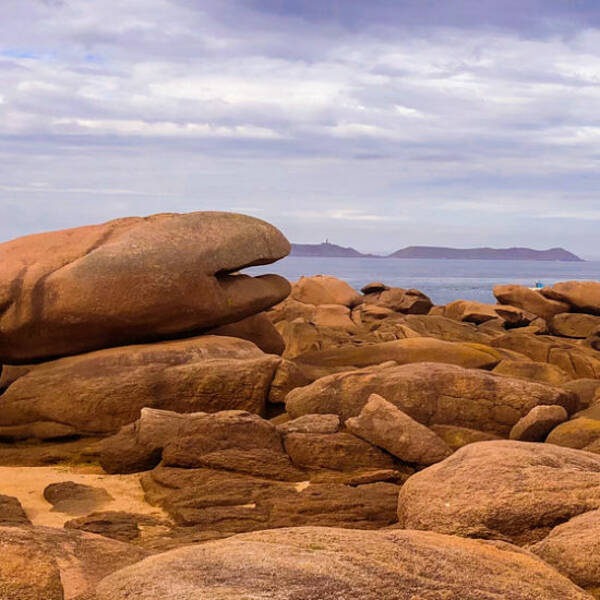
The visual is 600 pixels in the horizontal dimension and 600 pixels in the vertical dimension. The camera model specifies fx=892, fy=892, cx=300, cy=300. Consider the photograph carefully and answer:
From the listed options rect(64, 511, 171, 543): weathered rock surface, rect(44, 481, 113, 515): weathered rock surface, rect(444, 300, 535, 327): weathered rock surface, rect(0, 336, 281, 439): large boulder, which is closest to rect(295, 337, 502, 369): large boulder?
rect(0, 336, 281, 439): large boulder

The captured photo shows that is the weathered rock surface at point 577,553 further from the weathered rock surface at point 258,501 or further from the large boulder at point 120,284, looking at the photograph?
the large boulder at point 120,284

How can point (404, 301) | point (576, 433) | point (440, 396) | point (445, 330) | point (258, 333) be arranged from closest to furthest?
1. point (576, 433)
2. point (440, 396)
3. point (258, 333)
4. point (445, 330)
5. point (404, 301)

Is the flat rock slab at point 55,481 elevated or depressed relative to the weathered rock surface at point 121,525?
depressed

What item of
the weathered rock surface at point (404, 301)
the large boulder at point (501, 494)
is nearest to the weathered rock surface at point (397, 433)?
the large boulder at point (501, 494)

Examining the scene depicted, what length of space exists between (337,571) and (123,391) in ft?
28.5

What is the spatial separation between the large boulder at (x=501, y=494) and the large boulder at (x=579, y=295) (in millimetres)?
21586

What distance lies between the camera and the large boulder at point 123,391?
13.0 m

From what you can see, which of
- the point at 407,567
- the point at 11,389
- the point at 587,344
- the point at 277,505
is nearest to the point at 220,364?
the point at 11,389

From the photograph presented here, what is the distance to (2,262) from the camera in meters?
14.9

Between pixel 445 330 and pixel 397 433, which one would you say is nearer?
pixel 397 433

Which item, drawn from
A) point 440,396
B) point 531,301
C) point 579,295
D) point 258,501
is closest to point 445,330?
point 531,301

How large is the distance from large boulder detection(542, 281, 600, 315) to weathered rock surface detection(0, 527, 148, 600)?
24.9 metres

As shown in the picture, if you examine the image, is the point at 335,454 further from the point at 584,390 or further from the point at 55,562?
the point at 55,562

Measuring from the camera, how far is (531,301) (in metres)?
29.8
